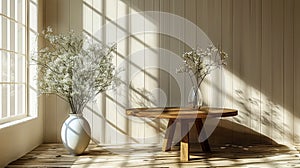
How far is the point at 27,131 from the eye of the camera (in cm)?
445

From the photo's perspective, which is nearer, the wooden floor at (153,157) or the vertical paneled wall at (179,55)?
the wooden floor at (153,157)

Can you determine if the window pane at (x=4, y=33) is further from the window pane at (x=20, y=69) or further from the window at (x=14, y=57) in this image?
the window pane at (x=20, y=69)

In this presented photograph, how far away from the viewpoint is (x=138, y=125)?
5.11 meters

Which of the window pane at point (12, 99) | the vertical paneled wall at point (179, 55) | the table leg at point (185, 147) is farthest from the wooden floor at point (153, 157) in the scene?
the window pane at point (12, 99)

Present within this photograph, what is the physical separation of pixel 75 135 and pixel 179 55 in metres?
1.64

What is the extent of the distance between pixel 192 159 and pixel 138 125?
3.76 ft

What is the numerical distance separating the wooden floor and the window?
53 centimetres

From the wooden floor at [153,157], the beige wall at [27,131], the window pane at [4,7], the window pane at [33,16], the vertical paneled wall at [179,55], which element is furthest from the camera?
the vertical paneled wall at [179,55]

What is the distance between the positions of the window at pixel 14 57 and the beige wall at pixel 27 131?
3.3 inches

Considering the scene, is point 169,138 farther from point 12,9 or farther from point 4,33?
point 12,9

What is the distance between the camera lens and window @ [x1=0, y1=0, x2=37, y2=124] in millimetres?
4082

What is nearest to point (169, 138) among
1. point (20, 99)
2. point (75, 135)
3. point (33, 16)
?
point (75, 135)

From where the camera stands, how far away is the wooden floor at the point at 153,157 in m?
3.93

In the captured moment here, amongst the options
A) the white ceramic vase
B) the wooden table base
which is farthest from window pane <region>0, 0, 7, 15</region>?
the wooden table base
